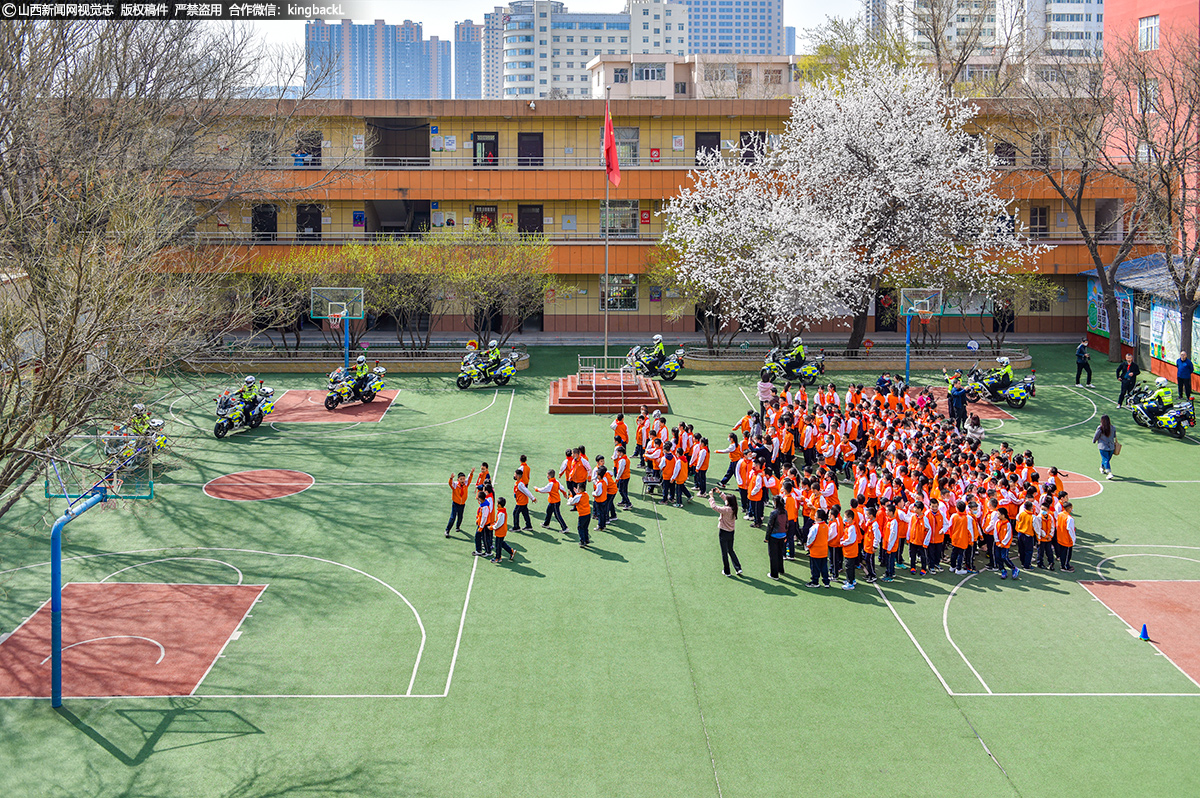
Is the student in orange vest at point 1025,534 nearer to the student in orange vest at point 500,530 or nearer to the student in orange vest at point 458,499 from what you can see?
the student in orange vest at point 500,530

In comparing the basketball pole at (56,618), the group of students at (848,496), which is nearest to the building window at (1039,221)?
the group of students at (848,496)

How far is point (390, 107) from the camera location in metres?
48.2

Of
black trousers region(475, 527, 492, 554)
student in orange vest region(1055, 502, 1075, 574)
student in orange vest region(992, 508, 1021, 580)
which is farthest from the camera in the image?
black trousers region(475, 527, 492, 554)

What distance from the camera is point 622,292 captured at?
49.7 m

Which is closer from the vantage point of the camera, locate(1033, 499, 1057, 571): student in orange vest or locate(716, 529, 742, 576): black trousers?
locate(716, 529, 742, 576): black trousers

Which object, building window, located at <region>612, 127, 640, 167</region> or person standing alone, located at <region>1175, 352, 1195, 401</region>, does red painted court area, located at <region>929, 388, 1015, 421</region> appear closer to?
person standing alone, located at <region>1175, 352, 1195, 401</region>

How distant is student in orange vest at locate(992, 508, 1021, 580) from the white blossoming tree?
1804 centimetres

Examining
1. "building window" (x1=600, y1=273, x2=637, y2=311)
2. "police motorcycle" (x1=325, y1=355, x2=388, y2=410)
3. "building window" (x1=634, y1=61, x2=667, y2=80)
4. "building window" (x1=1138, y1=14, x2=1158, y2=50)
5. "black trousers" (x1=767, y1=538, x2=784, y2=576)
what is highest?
"building window" (x1=634, y1=61, x2=667, y2=80)

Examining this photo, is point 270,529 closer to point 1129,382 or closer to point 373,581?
point 373,581

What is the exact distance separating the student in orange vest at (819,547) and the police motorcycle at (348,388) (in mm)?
18840

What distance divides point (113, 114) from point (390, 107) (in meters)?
19.8

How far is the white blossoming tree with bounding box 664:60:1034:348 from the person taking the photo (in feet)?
122

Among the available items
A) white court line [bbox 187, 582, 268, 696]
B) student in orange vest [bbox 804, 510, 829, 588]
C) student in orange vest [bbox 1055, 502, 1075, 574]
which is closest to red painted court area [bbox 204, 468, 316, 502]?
white court line [bbox 187, 582, 268, 696]

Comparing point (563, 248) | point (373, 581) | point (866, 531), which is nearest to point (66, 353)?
point (373, 581)
